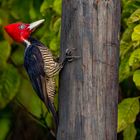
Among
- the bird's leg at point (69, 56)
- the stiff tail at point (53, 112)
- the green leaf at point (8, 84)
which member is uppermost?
the bird's leg at point (69, 56)

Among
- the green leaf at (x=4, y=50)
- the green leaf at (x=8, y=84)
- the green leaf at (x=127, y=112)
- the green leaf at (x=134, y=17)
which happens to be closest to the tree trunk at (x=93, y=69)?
the green leaf at (x=134, y=17)

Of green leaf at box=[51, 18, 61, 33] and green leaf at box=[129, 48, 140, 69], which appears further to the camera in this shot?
green leaf at box=[51, 18, 61, 33]

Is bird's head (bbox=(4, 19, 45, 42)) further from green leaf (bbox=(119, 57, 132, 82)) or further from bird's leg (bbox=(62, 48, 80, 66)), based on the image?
green leaf (bbox=(119, 57, 132, 82))

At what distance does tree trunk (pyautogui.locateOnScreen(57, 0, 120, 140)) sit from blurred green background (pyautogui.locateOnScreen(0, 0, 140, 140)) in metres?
0.95

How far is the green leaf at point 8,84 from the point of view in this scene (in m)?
6.24

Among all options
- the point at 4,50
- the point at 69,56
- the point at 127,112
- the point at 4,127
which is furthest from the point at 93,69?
the point at 4,127

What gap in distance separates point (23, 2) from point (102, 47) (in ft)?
8.04

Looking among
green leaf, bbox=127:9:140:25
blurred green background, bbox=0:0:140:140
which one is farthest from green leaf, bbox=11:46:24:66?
green leaf, bbox=127:9:140:25

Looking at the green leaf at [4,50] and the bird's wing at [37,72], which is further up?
the bird's wing at [37,72]

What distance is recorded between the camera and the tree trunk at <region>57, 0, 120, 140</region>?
157 inches

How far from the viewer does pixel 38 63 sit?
175 inches

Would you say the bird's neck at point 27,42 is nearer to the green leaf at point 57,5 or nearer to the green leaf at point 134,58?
the green leaf at point 134,58

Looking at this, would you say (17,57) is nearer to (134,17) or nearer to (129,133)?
(129,133)

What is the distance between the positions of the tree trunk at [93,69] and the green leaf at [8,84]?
2201 mm
